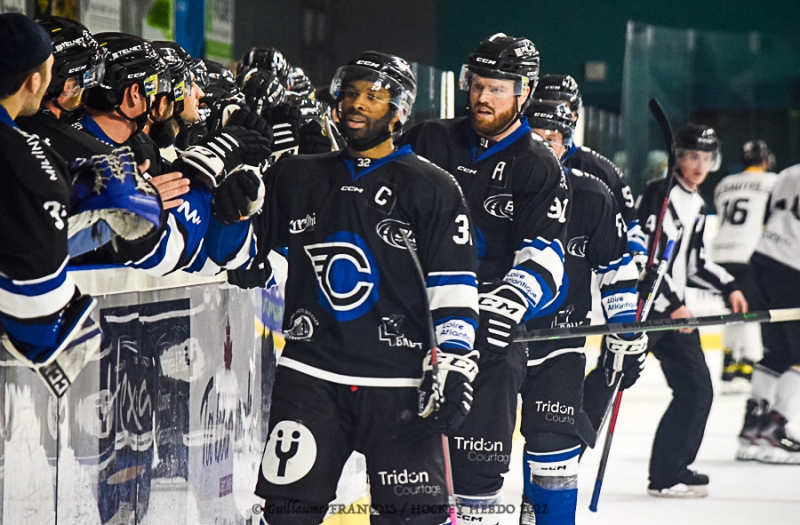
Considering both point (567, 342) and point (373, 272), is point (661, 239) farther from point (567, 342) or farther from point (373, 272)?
point (373, 272)

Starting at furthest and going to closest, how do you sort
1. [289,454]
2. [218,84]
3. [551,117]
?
[551,117], [218,84], [289,454]

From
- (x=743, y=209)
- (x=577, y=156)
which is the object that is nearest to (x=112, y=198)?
(x=577, y=156)

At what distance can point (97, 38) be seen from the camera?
2631 millimetres

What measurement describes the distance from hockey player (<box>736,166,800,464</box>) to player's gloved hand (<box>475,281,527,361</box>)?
105 inches

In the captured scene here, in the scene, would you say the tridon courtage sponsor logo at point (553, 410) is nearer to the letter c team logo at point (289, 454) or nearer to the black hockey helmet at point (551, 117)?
the black hockey helmet at point (551, 117)

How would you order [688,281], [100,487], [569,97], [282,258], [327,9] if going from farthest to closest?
[327,9] < [688,281] < [569,97] < [282,258] < [100,487]

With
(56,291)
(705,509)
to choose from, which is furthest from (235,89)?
(705,509)

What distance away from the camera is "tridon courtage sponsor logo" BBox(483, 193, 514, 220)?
3008mm

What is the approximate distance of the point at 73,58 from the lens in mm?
2371

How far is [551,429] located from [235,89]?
128cm

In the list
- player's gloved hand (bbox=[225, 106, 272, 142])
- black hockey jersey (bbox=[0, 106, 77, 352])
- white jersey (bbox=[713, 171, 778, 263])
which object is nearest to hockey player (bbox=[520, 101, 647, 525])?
player's gloved hand (bbox=[225, 106, 272, 142])

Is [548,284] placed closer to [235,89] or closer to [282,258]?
[282,258]

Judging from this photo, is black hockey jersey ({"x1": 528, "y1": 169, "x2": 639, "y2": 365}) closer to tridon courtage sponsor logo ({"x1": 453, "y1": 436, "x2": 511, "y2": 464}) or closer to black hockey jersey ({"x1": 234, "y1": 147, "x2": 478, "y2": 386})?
tridon courtage sponsor logo ({"x1": 453, "y1": 436, "x2": 511, "y2": 464})

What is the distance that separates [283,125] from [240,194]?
1.26 feet
